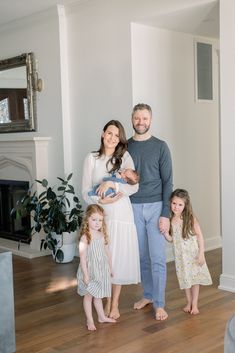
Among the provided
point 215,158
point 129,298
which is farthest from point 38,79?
point 129,298

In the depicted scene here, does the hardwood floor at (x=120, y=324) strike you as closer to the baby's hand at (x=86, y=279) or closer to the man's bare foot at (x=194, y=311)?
the man's bare foot at (x=194, y=311)

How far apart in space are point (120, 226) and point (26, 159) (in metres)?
2.61

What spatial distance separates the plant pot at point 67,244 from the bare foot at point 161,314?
194 cm

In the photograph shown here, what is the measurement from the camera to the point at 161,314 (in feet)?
11.2

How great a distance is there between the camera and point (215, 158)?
5590 mm

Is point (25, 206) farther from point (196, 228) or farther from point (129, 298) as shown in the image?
point (196, 228)

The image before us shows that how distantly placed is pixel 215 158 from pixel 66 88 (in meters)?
1.81

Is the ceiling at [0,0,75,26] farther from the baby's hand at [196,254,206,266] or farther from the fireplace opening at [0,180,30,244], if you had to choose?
the baby's hand at [196,254,206,266]

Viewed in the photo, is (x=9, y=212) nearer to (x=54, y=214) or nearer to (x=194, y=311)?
(x=54, y=214)

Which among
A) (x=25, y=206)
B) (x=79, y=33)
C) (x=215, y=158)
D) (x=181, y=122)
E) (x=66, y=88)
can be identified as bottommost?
(x=25, y=206)

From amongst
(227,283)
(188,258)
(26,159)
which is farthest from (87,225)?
(26,159)

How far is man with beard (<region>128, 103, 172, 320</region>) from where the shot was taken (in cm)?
342

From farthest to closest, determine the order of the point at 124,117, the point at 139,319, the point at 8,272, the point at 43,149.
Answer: the point at 43,149 → the point at 124,117 → the point at 139,319 → the point at 8,272

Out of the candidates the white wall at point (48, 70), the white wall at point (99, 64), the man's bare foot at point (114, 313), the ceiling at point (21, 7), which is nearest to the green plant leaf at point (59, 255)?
the white wall at point (99, 64)
